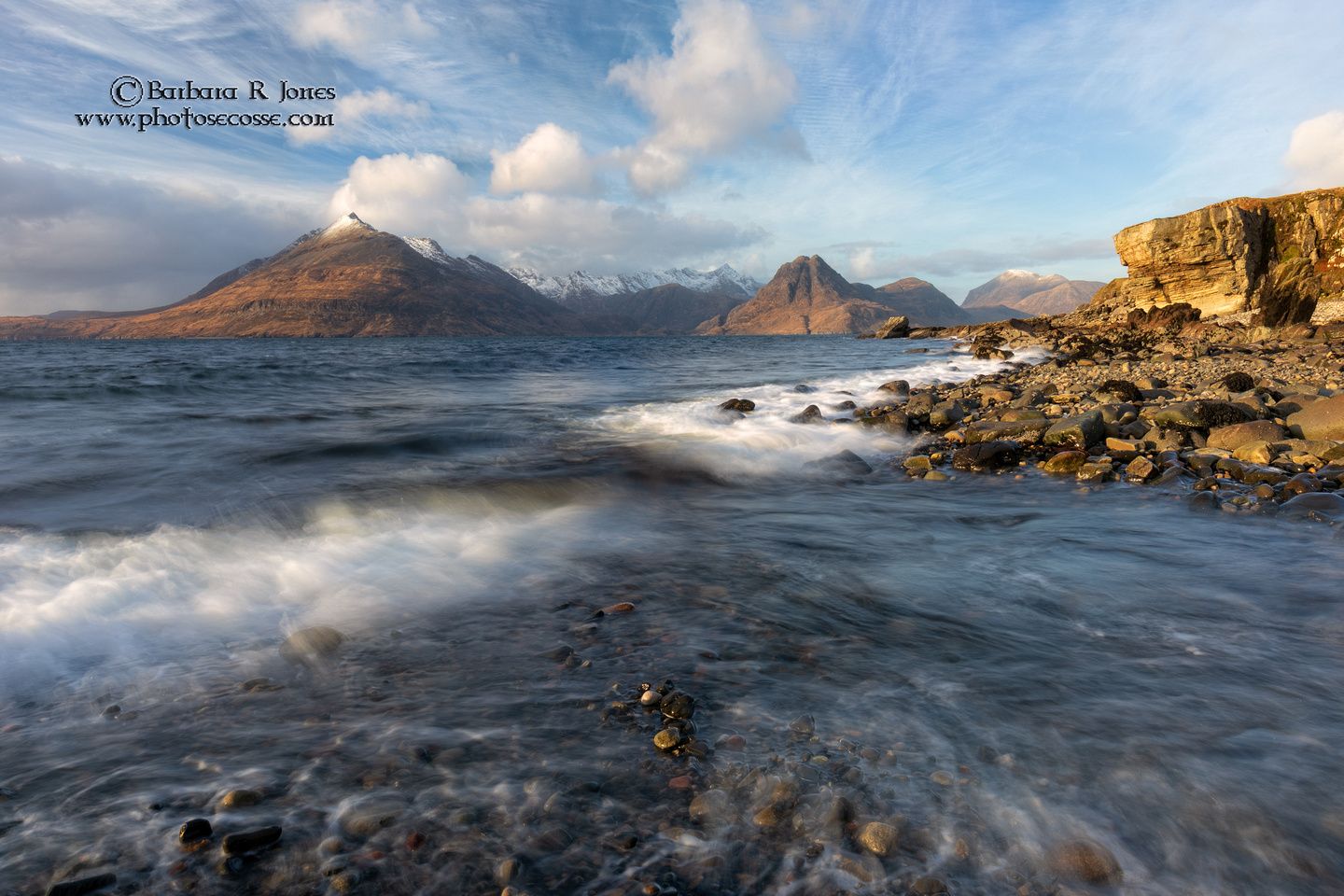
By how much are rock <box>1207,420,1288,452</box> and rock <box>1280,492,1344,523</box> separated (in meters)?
2.39

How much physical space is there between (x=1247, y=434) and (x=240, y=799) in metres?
14.8

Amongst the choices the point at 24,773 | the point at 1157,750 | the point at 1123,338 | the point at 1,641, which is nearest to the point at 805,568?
the point at 1157,750

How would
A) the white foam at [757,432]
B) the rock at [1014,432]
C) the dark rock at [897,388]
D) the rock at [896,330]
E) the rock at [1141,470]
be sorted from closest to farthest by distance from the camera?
1. the rock at [1141,470]
2. the rock at [1014,432]
3. the white foam at [757,432]
4. the dark rock at [897,388]
5. the rock at [896,330]

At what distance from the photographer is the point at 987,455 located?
468 inches

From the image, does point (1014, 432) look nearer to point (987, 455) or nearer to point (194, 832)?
point (987, 455)

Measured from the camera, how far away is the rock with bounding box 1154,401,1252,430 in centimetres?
1236

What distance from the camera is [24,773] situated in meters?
3.58

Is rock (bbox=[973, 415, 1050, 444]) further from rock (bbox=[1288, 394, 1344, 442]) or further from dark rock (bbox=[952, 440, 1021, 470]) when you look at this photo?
rock (bbox=[1288, 394, 1344, 442])

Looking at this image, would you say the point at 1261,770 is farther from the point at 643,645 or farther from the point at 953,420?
the point at 953,420

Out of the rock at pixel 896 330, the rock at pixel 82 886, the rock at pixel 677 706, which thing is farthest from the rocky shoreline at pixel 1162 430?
the rock at pixel 896 330

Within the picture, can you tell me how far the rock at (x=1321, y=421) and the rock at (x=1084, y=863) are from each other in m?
12.1

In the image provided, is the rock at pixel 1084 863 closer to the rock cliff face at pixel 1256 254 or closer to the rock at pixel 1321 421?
the rock at pixel 1321 421

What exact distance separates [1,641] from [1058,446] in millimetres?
14893

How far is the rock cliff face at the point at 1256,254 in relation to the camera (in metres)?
37.8
